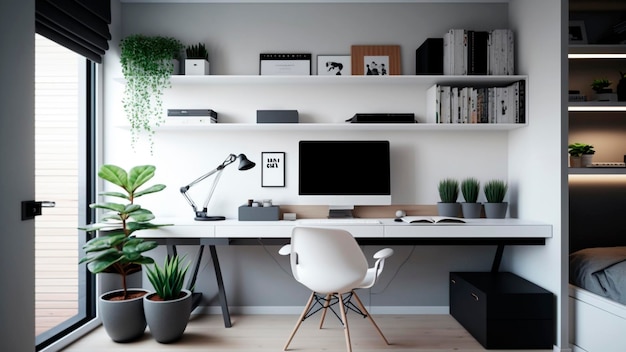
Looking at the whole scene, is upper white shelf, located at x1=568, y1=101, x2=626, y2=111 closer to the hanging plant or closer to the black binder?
the black binder

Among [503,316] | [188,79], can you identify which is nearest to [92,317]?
[188,79]

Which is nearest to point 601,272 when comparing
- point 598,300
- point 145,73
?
point 598,300

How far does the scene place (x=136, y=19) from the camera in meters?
3.39

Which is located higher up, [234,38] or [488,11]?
[488,11]

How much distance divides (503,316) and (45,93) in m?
3.25

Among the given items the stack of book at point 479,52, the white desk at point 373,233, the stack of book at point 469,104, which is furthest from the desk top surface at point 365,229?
the stack of book at point 479,52

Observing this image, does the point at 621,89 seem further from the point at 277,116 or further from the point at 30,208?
the point at 30,208

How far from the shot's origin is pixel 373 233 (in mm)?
2801

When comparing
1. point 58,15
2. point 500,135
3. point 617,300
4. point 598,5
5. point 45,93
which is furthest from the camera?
point 500,135

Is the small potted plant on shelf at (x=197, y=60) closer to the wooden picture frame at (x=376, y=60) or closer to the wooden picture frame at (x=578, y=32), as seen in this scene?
the wooden picture frame at (x=376, y=60)

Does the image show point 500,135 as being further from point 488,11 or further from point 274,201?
point 274,201

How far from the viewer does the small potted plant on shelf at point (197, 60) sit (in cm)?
321

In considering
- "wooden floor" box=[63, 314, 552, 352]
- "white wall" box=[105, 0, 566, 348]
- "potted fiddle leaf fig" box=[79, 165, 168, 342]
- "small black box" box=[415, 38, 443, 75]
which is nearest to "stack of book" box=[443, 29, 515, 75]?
"small black box" box=[415, 38, 443, 75]

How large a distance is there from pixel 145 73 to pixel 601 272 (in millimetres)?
3342
